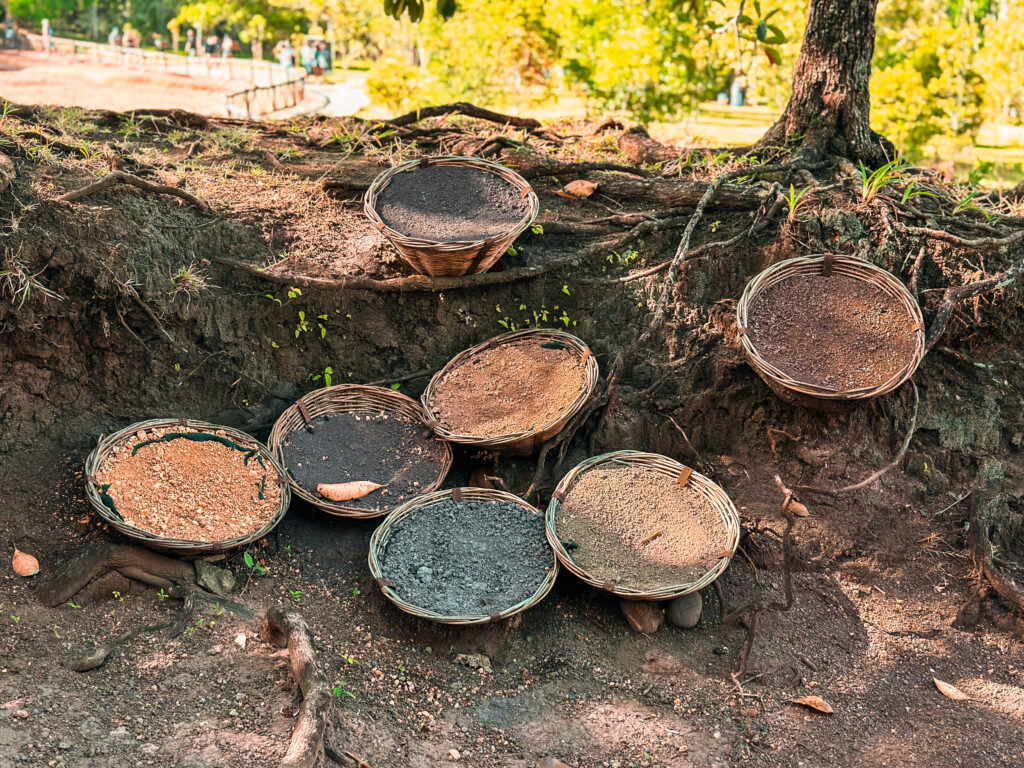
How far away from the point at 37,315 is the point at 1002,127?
60.6ft

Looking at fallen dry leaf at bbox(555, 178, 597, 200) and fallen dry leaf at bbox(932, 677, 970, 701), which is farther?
fallen dry leaf at bbox(555, 178, 597, 200)

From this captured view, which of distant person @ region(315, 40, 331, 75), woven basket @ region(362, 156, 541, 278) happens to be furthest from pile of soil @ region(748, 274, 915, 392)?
distant person @ region(315, 40, 331, 75)

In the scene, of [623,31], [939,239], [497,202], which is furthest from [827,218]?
[623,31]

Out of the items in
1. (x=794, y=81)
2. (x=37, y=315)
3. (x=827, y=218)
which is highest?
(x=794, y=81)

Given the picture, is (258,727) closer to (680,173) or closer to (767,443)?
(767,443)

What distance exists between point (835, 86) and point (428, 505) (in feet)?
11.3

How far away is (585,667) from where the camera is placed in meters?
3.47

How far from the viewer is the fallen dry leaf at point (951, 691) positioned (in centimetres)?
343

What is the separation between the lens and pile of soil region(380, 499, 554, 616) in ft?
11.4

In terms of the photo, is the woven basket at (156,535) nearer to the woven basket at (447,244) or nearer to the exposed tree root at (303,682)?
the exposed tree root at (303,682)

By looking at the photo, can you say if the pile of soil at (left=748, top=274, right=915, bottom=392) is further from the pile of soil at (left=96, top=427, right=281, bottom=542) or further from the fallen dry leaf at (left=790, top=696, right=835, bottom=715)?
the pile of soil at (left=96, top=427, right=281, bottom=542)

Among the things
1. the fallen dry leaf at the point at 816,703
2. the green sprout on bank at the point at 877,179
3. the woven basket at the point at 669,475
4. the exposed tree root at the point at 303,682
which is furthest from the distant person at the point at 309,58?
the fallen dry leaf at the point at 816,703

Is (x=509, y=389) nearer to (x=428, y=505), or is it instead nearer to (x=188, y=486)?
(x=428, y=505)

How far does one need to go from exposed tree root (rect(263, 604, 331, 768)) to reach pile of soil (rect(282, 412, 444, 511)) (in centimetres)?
71
